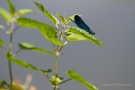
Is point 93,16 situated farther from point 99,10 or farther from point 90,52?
point 90,52

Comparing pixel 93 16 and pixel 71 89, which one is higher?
pixel 93 16

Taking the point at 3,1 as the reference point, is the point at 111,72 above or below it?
below

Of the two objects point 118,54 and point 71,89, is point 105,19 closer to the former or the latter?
point 118,54

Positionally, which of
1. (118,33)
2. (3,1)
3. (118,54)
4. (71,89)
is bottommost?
(71,89)

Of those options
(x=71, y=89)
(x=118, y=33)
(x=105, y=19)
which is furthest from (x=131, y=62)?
(x=71, y=89)

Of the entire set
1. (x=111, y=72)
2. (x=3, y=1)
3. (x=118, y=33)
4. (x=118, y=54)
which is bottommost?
(x=111, y=72)

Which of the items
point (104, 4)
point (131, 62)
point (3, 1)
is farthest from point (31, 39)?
point (131, 62)

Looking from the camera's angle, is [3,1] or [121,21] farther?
[121,21]

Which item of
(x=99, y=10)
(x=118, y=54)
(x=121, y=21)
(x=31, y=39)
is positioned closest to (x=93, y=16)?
(x=99, y=10)

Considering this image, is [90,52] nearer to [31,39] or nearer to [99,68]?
[99,68]
